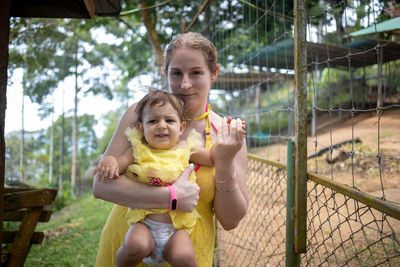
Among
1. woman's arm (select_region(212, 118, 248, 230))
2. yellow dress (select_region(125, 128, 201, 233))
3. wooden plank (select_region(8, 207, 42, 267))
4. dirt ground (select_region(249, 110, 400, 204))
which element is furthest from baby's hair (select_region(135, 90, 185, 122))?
dirt ground (select_region(249, 110, 400, 204))

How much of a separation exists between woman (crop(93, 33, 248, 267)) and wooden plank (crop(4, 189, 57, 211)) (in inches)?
63.8

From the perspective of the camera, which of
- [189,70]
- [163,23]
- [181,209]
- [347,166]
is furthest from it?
[163,23]

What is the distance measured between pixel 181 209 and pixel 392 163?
4678mm

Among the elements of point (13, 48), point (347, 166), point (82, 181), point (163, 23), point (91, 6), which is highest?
point (163, 23)

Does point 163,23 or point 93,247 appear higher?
point 163,23

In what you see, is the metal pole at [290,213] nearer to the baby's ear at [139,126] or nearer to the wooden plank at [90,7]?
the baby's ear at [139,126]

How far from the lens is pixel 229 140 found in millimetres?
1262

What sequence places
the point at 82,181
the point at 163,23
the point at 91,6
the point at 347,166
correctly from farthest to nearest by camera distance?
1. the point at 82,181
2. the point at 163,23
3. the point at 347,166
4. the point at 91,6

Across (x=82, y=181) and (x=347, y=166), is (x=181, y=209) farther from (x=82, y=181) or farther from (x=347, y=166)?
(x=82, y=181)

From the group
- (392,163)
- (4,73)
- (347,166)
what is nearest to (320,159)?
(347,166)

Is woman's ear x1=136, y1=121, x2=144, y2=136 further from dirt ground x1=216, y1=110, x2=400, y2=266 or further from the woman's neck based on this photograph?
dirt ground x1=216, y1=110, x2=400, y2=266

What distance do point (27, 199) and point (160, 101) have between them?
211 cm

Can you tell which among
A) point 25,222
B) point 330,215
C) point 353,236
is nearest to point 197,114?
point 330,215

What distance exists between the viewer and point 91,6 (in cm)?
236
